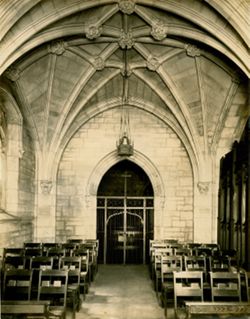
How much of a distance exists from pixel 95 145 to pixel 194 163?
3.16m

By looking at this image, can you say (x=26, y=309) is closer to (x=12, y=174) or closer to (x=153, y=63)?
(x=12, y=174)

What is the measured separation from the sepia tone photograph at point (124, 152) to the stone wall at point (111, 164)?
3 cm

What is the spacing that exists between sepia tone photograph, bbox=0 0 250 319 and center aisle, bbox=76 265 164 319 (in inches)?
1.3

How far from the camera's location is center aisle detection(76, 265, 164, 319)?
23.8 ft

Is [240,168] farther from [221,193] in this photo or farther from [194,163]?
[194,163]

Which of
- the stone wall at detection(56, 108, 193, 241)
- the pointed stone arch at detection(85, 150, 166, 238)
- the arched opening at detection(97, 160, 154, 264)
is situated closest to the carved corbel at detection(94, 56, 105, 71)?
the stone wall at detection(56, 108, 193, 241)

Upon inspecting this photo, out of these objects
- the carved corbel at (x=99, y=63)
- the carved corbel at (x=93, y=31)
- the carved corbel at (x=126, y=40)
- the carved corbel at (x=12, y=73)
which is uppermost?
the carved corbel at (x=126, y=40)

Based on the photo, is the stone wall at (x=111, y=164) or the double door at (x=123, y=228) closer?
the stone wall at (x=111, y=164)

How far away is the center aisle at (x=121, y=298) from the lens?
7243 mm

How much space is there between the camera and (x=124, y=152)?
37.6 ft

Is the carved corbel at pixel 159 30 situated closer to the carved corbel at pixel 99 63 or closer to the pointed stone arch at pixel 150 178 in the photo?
the carved corbel at pixel 99 63

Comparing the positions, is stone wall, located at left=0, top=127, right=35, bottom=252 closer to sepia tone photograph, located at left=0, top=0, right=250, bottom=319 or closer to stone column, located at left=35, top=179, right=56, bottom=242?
sepia tone photograph, located at left=0, top=0, right=250, bottom=319

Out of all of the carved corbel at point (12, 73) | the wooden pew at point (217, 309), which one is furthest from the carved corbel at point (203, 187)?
the wooden pew at point (217, 309)

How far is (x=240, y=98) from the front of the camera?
12.3 metres
